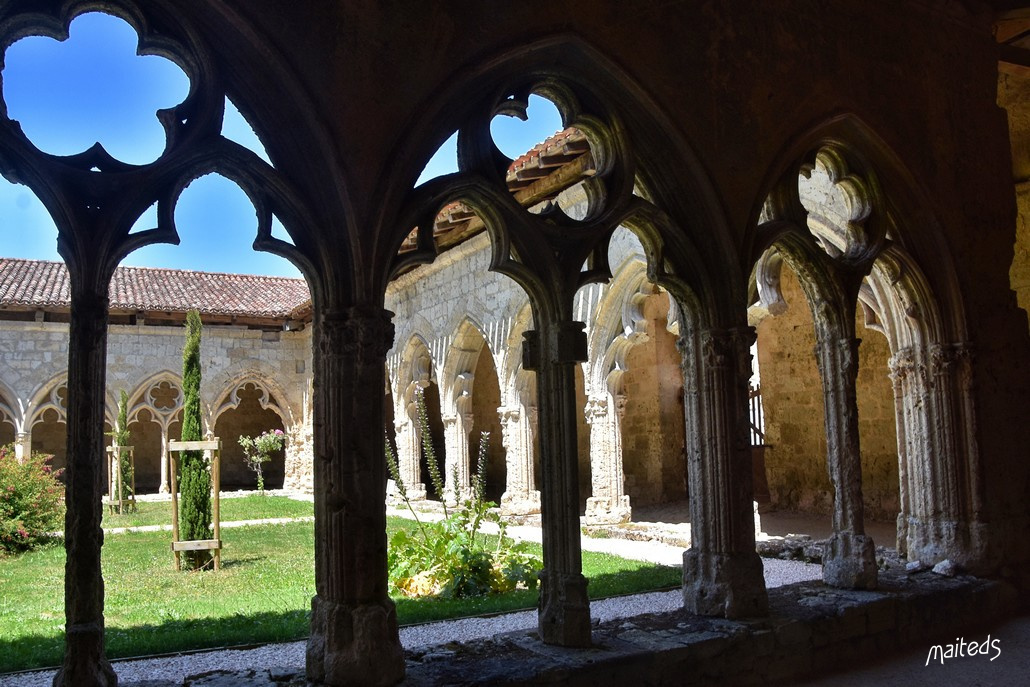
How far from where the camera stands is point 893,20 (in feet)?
16.2

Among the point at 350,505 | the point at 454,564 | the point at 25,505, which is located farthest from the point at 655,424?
the point at 350,505

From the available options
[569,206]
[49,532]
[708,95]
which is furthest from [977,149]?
[49,532]

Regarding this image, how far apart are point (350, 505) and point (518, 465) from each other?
26.9ft

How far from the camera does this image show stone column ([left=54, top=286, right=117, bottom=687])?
264 cm

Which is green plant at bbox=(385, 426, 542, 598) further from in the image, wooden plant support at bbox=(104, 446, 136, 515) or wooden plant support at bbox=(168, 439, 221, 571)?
wooden plant support at bbox=(104, 446, 136, 515)

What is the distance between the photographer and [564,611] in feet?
11.2

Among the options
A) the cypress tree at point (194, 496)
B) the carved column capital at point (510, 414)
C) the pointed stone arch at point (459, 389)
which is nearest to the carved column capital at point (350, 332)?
the cypress tree at point (194, 496)

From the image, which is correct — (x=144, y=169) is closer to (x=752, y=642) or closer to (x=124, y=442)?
(x=752, y=642)

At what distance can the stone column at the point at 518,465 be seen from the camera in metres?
10.9

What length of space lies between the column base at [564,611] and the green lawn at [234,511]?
8.30m

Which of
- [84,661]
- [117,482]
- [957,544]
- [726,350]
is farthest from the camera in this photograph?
[117,482]

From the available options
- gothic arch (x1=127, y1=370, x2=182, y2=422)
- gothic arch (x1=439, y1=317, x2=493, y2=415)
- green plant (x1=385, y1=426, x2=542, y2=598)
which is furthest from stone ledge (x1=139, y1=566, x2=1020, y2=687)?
Answer: gothic arch (x1=127, y1=370, x2=182, y2=422)

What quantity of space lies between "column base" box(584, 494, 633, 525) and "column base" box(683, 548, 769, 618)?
579cm

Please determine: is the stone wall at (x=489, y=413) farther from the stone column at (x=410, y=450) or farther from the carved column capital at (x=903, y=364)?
the carved column capital at (x=903, y=364)
